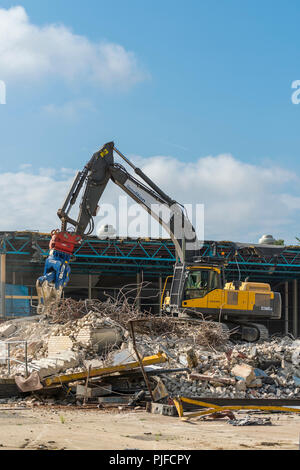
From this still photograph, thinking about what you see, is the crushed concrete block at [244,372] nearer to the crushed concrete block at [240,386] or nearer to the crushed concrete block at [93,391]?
the crushed concrete block at [240,386]

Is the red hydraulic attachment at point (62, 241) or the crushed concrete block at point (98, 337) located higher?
the red hydraulic attachment at point (62, 241)

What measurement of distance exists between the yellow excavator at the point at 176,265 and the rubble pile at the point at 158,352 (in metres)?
2.47

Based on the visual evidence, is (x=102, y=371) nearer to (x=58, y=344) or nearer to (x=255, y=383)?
(x=58, y=344)

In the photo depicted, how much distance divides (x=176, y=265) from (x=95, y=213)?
3430mm

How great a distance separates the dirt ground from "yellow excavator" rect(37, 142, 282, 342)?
9.08 meters

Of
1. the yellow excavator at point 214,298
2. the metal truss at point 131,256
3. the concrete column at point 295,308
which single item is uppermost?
the metal truss at point 131,256

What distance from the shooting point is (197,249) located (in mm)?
21938

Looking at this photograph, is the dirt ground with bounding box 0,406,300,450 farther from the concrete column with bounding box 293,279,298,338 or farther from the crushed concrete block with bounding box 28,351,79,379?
the concrete column with bounding box 293,279,298,338

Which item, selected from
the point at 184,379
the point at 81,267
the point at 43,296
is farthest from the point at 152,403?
the point at 81,267

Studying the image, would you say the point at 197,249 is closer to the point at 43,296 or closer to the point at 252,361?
the point at 43,296

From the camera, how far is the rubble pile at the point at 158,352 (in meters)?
12.1

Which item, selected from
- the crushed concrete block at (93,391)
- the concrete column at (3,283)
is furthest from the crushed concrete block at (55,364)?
the concrete column at (3,283)

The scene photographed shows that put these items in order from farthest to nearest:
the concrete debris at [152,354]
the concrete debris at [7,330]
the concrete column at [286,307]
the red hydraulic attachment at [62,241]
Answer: the concrete column at [286,307] → the red hydraulic attachment at [62,241] → the concrete debris at [7,330] → the concrete debris at [152,354]

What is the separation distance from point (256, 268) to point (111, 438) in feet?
98.1
